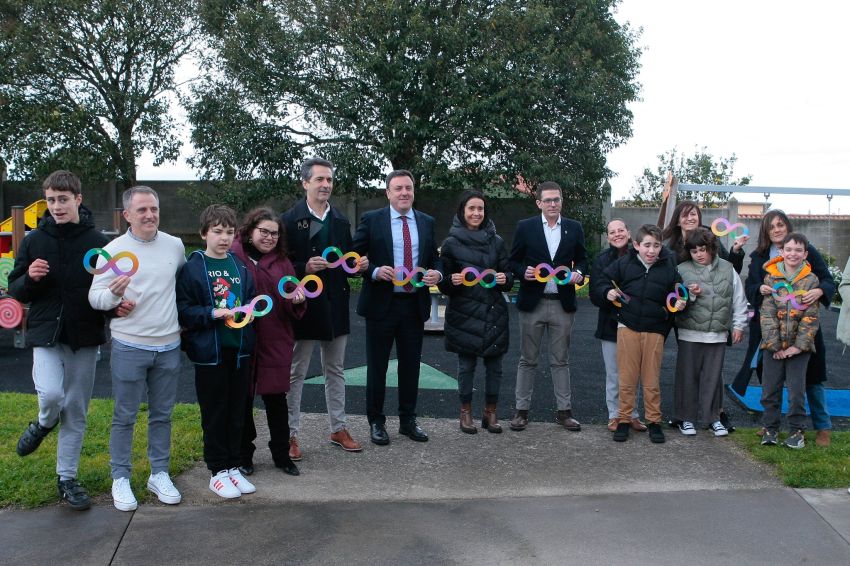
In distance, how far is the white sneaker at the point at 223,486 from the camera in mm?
4254

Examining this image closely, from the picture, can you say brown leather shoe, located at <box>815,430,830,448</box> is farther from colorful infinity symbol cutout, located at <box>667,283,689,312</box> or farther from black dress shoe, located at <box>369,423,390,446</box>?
black dress shoe, located at <box>369,423,390,446</box>

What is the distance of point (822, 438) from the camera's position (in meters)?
5.31

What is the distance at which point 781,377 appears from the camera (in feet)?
17.5

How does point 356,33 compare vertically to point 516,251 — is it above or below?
above

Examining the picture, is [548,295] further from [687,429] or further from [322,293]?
[322,293]

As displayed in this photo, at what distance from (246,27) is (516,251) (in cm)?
1170

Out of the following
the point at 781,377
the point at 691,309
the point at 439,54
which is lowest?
the point at 781,377

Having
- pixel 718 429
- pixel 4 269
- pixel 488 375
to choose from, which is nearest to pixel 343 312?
pixel 488 375

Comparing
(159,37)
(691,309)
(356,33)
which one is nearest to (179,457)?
(691,309)

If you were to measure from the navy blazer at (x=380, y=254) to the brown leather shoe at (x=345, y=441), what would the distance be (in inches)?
33.5

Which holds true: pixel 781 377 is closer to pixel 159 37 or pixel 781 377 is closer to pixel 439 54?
pixel 439 54

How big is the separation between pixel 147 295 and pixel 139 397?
0.59 meters

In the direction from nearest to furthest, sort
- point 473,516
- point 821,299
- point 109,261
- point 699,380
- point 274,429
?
1. point 109,261
2. point 473,516
3. point 274,429
4. point 821,299
5. point 699,380

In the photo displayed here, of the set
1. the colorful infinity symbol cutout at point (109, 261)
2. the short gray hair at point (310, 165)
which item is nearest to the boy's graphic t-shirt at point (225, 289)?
the colorful infinity symbol cutout at point (109, 261)
